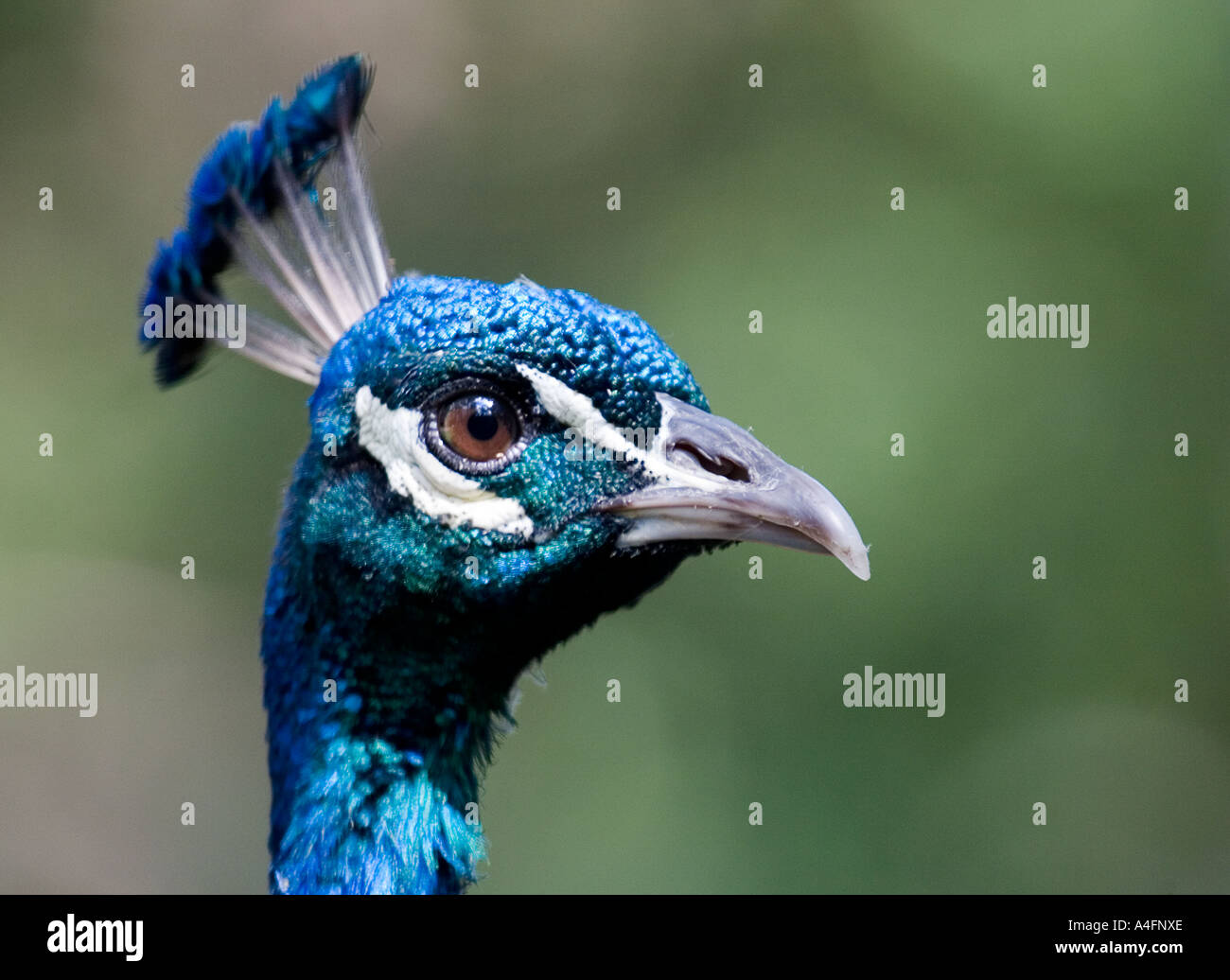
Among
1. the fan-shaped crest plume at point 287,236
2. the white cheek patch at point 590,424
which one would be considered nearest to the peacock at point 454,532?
the white cheek patch at point 590,424

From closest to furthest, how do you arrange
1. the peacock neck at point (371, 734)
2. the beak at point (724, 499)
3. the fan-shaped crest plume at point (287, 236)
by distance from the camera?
the beak at point (724, 499) < the peacock neck at point (371, 734) < the fan-shaped crest plume at point (287, 236)

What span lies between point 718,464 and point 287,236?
76cm

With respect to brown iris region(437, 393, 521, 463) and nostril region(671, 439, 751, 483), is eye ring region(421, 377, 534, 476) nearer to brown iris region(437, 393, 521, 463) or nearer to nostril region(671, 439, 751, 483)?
brown iris region(437, 393, 521, 463)

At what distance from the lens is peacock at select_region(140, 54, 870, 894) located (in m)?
1.49

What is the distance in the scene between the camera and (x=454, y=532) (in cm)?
151

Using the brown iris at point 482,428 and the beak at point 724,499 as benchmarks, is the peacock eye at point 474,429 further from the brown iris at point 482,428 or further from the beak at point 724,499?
the beak at point 724,499

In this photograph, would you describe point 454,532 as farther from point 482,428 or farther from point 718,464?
point 718,464

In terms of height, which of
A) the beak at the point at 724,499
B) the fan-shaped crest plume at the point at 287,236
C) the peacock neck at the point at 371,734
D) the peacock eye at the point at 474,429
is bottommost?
the peacock neck at the point at 371,734

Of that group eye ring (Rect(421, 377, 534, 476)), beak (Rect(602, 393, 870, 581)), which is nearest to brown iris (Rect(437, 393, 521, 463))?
eye ring (Rect(421, 377, 534, 476))

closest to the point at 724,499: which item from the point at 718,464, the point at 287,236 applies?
the point at 718,464

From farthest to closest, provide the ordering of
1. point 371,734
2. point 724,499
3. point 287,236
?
point 287,236 → point 371,734 → point 724,499

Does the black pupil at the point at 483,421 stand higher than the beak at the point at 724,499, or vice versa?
the black pupil at the point at 483,421

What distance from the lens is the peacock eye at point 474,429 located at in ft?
4.94

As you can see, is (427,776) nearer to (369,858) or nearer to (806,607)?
(369,858)
